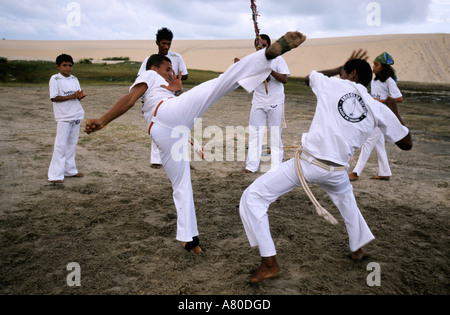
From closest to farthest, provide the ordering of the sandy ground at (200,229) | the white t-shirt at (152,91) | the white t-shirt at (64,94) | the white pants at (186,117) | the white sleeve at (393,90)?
the white pants at (186,117) < the sandy ground at (200,229) < the white t-shirt at (152,91) < the white t-shirt at (64,94) < the white sleeve at (393,90)

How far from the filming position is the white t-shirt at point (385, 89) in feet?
20.8

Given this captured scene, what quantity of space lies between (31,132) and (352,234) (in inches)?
328

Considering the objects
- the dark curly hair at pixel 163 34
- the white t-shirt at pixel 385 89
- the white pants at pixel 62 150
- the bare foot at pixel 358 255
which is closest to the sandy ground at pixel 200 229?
the bare foot at pixel 358 255

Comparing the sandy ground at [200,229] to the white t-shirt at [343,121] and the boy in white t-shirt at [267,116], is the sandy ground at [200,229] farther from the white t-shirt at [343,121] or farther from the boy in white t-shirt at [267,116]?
the white t-shirt at [343,121]

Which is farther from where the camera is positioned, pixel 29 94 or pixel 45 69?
pixel 45 69

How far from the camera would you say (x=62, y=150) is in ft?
19.4

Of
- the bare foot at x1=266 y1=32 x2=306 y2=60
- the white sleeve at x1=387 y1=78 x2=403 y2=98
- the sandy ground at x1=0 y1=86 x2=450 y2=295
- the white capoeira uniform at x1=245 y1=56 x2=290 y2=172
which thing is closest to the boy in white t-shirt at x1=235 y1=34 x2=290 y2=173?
the white capoeira uniform at x1=245 y1=56 x2=290 y2=172

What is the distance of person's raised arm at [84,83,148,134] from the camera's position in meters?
3.38

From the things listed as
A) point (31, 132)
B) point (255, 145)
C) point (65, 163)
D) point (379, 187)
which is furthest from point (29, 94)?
point (379, 187)

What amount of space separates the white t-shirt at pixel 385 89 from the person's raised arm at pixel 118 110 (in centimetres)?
443

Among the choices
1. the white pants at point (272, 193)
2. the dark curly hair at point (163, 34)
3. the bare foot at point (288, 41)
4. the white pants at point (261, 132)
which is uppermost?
the dark curly hair at point (163, 34)

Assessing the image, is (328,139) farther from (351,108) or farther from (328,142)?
(351,108)
